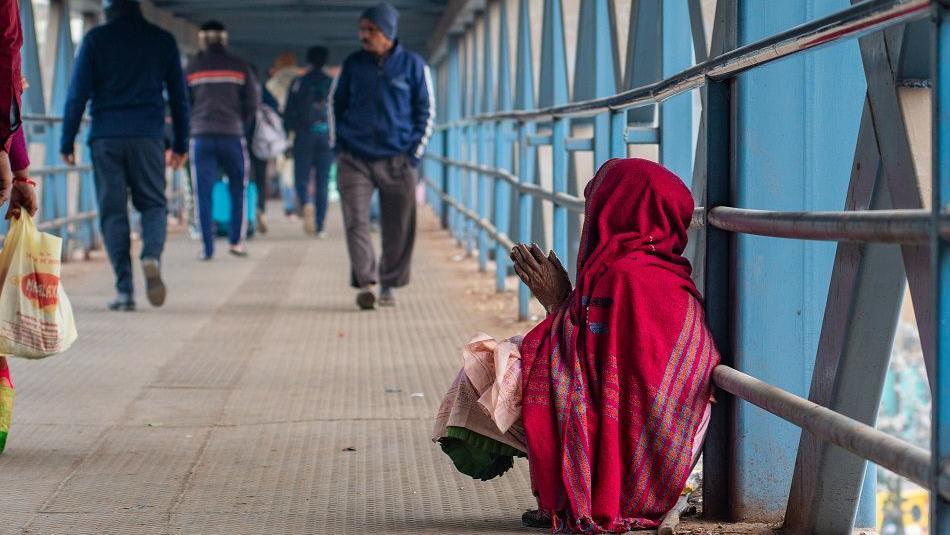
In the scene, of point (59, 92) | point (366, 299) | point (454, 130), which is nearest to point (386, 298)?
point (366, 299)

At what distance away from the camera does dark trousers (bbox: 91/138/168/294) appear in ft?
26.6

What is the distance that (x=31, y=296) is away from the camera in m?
4.38

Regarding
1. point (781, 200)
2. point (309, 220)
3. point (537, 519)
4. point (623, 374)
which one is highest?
point (781, 200)

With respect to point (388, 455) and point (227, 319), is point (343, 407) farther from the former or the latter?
point (227, 319)

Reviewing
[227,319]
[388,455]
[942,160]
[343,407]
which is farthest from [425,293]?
[942,160]

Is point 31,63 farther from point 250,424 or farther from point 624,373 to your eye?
point 624,373

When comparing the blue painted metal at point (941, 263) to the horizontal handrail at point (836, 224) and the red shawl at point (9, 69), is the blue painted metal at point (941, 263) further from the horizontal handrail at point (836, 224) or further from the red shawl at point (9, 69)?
the red shawl at point (9, 69)

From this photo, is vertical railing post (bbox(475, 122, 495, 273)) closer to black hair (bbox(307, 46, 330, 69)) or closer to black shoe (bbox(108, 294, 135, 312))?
black hair (bbox(307, 46, 330, 69))

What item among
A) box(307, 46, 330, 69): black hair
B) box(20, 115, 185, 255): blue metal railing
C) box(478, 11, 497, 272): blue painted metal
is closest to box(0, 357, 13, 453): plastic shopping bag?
box(20, 115, 185, 255): blue metal railing

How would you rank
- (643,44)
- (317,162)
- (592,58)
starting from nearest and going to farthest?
(643,44), (592,58), (317,162)

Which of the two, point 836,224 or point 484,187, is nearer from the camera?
point 836,224

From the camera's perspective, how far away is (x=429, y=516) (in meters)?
3.60

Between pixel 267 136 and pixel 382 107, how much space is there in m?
6.52

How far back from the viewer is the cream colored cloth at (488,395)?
323 centimetres
